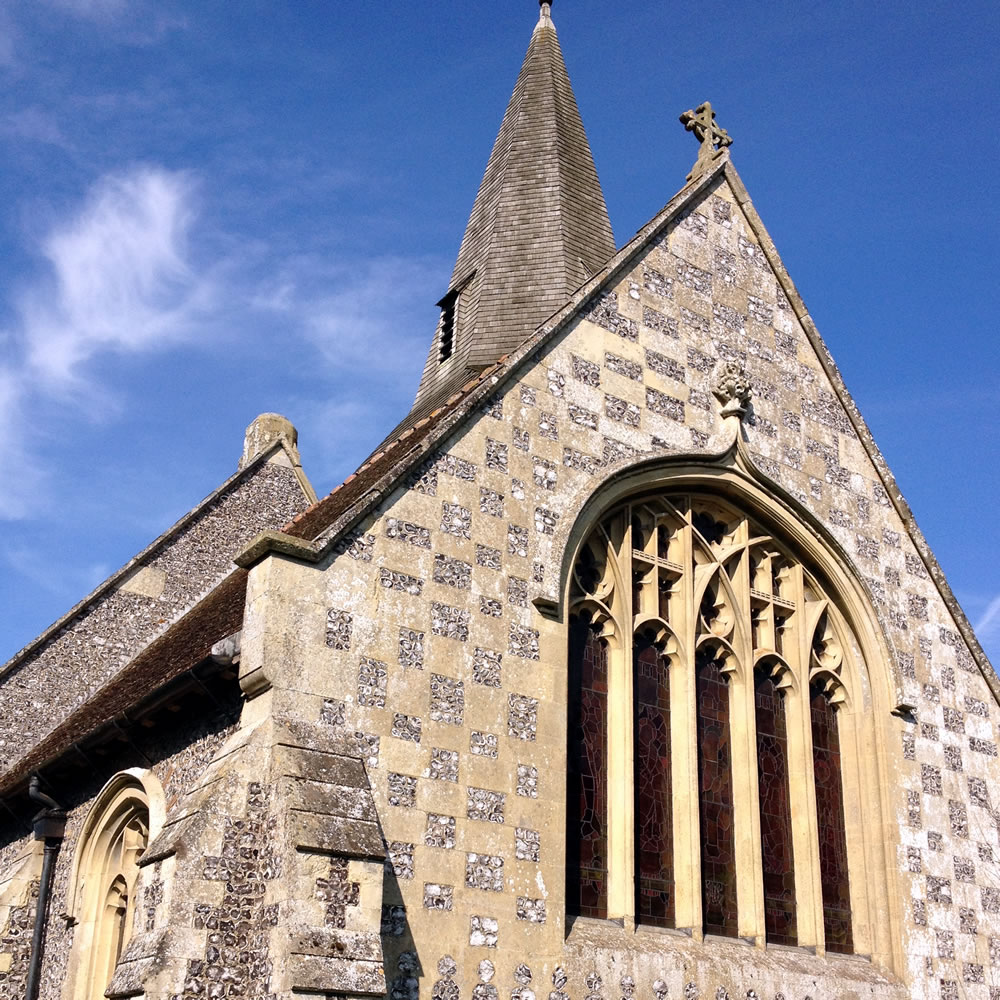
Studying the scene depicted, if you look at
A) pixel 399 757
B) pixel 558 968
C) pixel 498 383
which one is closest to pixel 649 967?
pixel 558 968

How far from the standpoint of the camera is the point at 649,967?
9.75m

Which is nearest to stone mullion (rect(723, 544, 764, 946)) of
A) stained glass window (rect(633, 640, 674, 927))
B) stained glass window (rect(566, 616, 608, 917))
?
stained glass window (rect(633, 640, 674, 927))

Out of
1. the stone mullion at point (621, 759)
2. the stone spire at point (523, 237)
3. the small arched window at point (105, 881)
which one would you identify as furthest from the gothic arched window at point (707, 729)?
the stone spire at point (523, 237)

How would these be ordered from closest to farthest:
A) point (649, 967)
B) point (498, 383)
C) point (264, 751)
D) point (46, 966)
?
point (264, 751) → point (649, 967) → point (498, 383) → point (46, 966)

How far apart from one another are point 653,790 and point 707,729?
104 centimetres

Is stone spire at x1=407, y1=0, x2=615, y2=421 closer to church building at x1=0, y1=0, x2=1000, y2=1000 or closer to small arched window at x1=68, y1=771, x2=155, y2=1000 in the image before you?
church building at x1=0, y1=0, x2=1000, y2=1000

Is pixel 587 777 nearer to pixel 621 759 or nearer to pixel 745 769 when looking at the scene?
pixel 621 759

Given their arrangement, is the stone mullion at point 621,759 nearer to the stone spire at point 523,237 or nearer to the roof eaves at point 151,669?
the roof eaves at point 151,669

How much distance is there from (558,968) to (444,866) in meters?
1.19

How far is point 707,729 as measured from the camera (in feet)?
38.5

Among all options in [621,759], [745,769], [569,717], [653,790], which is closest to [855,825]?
[745,769]

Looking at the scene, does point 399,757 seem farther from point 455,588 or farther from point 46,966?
point 46,966

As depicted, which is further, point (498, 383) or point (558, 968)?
point (498, 383)

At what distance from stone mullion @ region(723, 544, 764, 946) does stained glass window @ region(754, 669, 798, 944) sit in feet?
0.74
